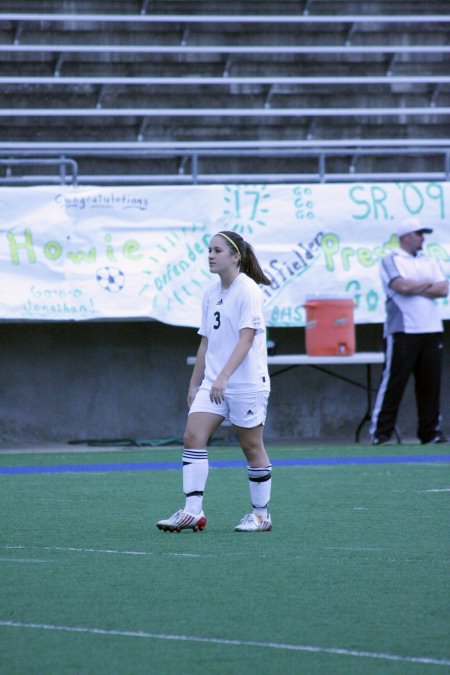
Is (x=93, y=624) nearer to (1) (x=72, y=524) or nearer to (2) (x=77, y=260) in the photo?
(1) (x=72, y=524)

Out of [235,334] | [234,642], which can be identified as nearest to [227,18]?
[235,334]

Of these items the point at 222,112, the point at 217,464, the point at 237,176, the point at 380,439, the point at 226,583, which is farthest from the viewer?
the point at 222,112

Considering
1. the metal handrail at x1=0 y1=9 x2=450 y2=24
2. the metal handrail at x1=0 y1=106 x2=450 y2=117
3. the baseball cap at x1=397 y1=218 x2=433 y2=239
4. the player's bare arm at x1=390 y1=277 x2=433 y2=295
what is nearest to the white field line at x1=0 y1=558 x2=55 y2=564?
the player's bare arm at x1=390 y1=277 x2=433 y2=295

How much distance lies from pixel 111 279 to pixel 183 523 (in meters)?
7.23

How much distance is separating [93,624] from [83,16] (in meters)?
13.8

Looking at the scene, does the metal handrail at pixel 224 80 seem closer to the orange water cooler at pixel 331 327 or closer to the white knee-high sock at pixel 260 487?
the orange water cooler at pixel 331 327

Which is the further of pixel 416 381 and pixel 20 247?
pixel 416 381

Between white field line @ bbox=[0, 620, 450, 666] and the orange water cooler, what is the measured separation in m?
9.79

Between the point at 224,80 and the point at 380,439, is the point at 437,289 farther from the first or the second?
the point at 224,80

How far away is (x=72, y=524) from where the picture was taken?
794cm

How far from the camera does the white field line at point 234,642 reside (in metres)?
4.33

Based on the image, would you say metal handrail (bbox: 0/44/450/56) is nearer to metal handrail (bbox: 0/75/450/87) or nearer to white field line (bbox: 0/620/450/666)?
metal handrail (bbox: 0/75/450/87)

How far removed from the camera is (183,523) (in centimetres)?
740

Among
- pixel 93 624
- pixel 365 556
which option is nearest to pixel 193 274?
pixel 365 556
